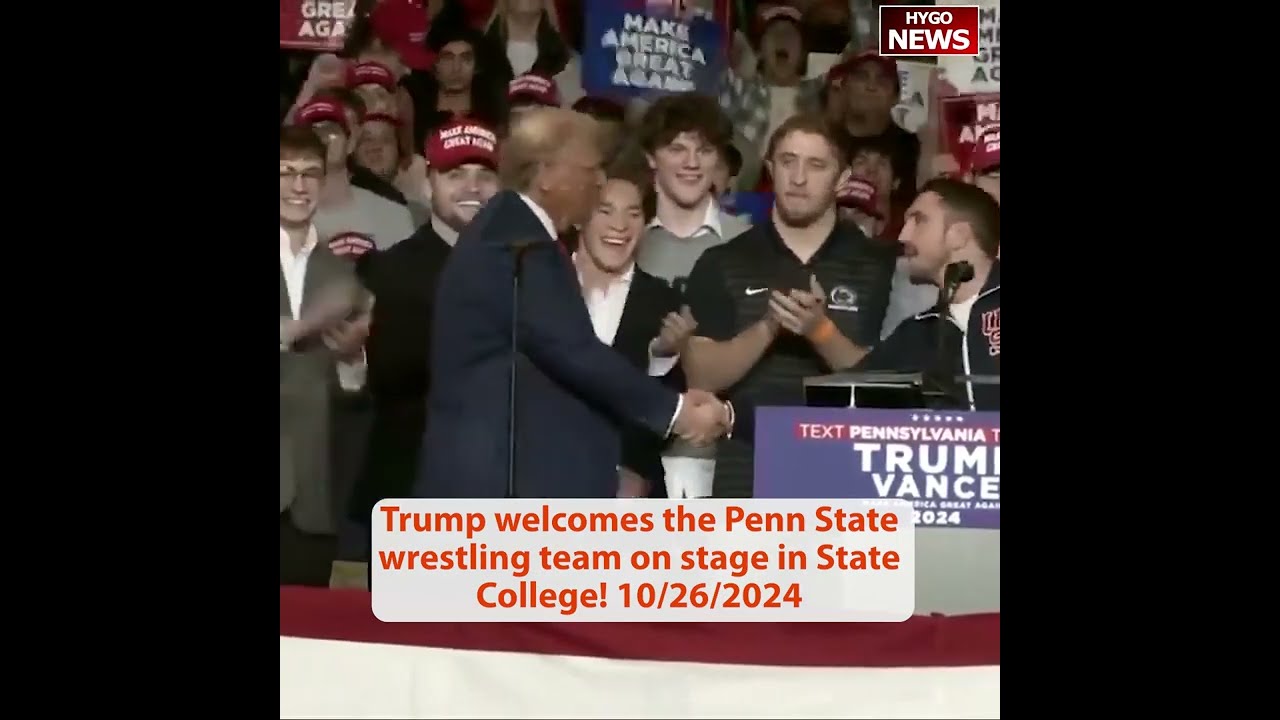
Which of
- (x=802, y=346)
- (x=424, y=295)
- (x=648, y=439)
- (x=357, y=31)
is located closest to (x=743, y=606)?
(x=648, y=439)

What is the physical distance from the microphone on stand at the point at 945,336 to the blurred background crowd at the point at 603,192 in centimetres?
3

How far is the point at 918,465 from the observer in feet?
6.30

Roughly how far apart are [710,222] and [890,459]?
18.5 inches

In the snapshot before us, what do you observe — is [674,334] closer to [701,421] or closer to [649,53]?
[701,421]

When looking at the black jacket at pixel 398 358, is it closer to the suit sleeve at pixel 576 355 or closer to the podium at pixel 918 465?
the suit sleeve at pixel 576 355

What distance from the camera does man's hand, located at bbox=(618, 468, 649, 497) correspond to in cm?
193

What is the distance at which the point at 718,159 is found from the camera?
1938mm

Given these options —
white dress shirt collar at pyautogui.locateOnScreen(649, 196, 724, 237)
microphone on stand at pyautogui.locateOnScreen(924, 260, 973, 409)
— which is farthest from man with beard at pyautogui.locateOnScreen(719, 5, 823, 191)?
microphone on stand at pyautogui.locateOnScreen(924, 260, 973, 409)

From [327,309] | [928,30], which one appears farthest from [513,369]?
[928,30]

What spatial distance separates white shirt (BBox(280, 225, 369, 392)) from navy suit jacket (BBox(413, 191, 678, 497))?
0.12 meters

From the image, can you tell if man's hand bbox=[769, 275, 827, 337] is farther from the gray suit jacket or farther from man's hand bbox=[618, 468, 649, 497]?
the gray suit jacket

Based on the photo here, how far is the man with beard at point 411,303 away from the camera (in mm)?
1919

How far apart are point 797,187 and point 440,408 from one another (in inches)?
26.2
